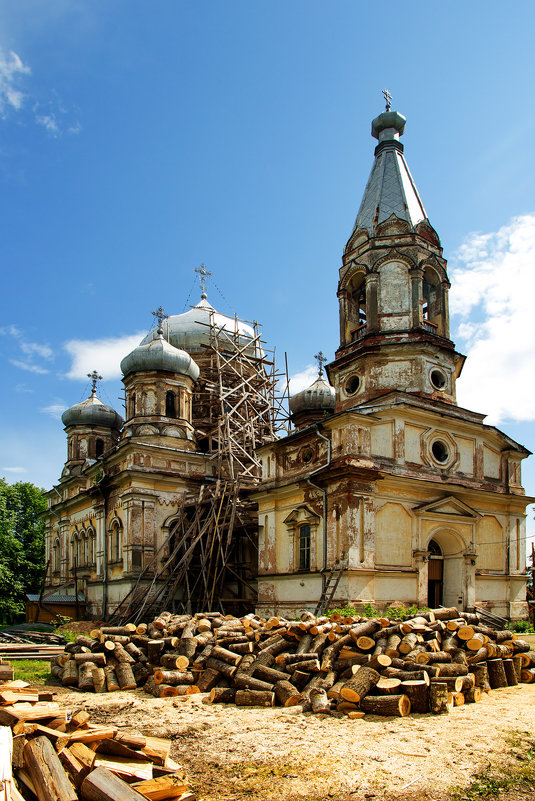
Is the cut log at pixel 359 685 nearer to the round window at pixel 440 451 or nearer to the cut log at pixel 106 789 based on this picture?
the cut log at pixel 106 789

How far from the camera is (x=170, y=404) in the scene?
93.5 ft

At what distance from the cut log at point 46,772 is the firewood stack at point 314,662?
4618mm

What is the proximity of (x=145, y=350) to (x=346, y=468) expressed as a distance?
13.2 meters

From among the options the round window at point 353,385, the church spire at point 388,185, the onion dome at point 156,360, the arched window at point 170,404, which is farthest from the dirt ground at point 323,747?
the onion dome at point 156,360

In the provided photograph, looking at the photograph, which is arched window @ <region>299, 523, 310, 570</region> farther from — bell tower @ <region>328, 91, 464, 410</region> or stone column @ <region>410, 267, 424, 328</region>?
stone column @ <region>410, 267, 424, 328</region>

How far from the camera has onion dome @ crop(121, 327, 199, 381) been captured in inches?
1108

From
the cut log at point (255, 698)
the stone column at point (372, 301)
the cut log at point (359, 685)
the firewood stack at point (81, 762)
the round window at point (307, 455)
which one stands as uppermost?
the stone column at point (372, 301)

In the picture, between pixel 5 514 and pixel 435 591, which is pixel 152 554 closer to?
pixel 435 591

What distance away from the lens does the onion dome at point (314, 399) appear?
101 ft

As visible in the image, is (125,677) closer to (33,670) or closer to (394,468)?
(33,670)

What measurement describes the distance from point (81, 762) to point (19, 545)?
3294cm

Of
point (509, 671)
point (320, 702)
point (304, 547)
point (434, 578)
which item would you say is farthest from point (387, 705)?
point (434, 578)

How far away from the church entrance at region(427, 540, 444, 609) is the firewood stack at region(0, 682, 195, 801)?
602 inches

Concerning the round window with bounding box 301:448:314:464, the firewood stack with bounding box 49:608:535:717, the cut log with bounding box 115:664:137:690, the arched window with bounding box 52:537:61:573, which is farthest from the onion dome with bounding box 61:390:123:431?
the cut log with bounding box 115:664:137:690
